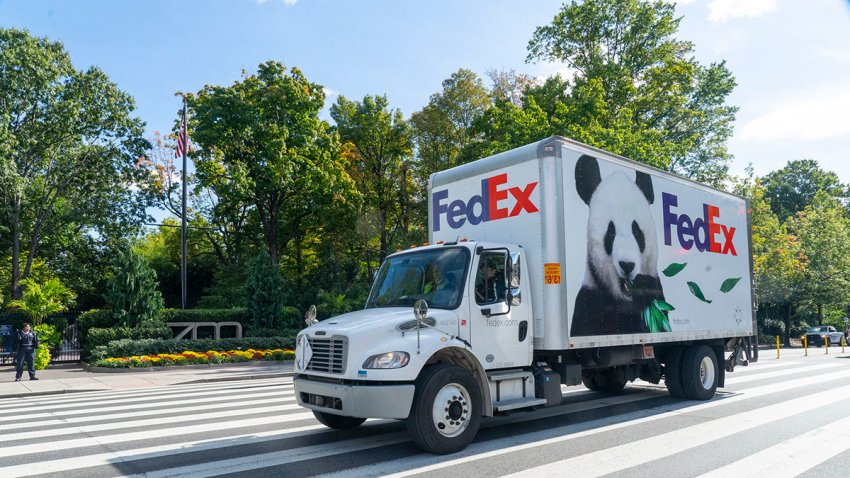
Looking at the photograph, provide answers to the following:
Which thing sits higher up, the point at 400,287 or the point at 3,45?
the point at 3,45

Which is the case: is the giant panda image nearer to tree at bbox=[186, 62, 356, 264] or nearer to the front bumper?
the front bumper

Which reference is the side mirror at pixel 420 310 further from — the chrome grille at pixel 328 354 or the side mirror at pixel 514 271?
the side mirror at pixel 514 271

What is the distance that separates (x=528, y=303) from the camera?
8.28m

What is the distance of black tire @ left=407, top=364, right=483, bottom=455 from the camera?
673 cm

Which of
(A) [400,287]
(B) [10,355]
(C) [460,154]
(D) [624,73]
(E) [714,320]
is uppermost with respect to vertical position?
(D) [624,73]

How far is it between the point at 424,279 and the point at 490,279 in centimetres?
88

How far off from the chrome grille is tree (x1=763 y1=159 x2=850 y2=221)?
98.4m

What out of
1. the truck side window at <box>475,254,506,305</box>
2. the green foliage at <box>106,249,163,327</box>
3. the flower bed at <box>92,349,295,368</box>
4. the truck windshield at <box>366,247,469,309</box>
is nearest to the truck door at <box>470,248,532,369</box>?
the truck side window at <box>475,254,506,305</box>

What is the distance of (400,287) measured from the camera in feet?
27.0

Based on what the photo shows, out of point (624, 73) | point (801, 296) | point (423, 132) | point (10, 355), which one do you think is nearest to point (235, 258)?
point (423, 132)

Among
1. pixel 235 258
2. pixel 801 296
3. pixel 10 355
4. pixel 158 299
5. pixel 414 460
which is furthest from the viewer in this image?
pixel 801 296

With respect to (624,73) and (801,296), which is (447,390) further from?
(801,296)

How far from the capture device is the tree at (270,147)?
32.8 metres

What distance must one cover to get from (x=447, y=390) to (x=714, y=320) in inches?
271
